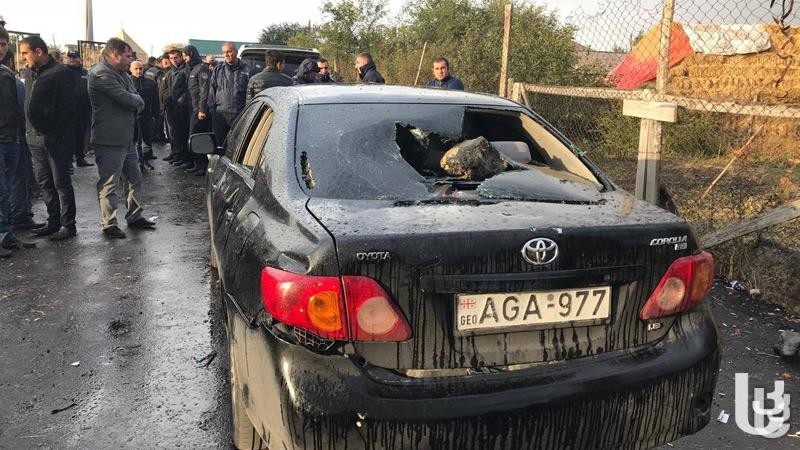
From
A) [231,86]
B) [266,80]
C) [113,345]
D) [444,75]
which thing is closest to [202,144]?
[113,345]

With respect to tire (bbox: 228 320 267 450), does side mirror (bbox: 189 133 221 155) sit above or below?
above

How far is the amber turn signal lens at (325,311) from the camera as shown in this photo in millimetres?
1940

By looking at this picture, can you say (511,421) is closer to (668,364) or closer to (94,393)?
(668,364)

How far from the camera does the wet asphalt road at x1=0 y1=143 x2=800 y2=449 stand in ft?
9.95

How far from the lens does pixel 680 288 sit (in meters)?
2.26

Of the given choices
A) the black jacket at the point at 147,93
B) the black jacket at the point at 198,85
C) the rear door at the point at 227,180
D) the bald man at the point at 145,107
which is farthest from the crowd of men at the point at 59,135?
the black jacket at the point at 147,93

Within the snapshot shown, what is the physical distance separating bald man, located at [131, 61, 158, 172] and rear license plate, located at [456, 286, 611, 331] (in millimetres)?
9931

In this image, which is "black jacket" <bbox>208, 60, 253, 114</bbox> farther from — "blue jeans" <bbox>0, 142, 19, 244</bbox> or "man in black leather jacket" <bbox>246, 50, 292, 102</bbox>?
"blue jeans" <bbox>0, 142, 19, 244</bbox>

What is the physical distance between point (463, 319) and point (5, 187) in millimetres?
5599

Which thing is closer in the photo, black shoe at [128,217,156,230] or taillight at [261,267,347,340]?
taillight at [261,267,347,340]

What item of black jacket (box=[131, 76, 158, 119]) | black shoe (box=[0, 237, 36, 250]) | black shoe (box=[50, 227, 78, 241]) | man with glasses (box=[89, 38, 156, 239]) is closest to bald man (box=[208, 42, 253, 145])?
black jacket (box=[131, 76, 158, 119])

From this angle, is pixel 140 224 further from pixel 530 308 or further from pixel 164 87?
pixel 530 308

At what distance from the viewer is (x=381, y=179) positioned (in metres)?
2.61
